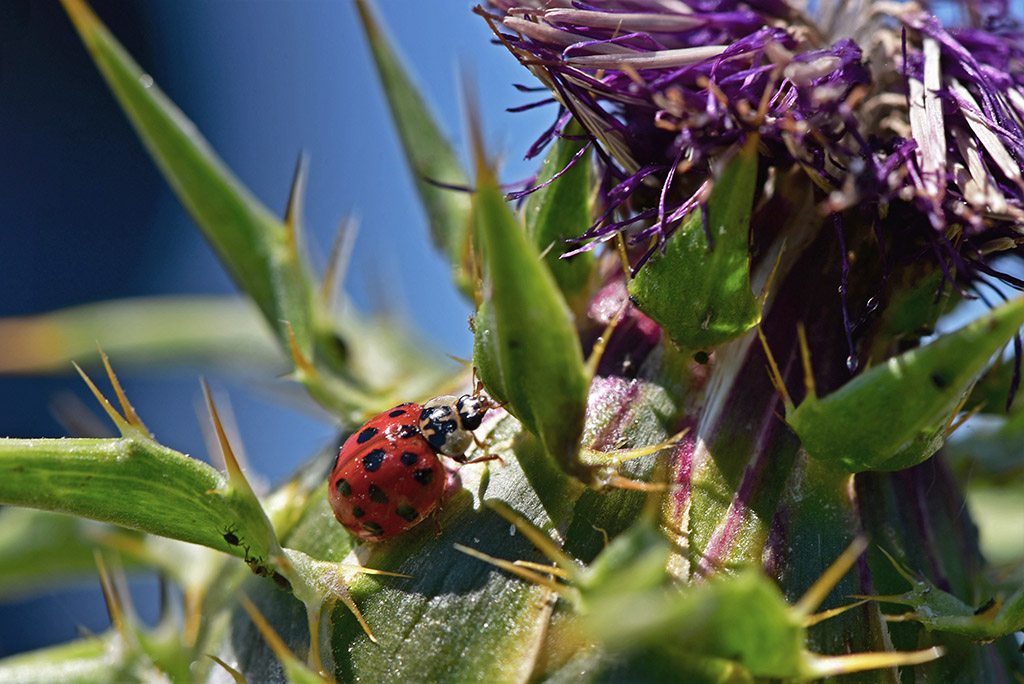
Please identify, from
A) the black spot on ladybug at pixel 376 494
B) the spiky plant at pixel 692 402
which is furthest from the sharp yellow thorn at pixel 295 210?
the black spot on ladybug at pixel 376 494

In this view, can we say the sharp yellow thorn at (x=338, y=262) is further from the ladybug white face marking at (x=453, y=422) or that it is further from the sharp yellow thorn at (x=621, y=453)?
the sharp yellow thorn at (x=621, y=453)

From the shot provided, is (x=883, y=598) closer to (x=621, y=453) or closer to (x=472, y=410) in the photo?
(x=621, y=453)

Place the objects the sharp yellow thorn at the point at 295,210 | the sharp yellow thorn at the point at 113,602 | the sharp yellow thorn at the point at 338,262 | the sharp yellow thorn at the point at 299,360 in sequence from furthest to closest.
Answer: the sharp yellow thorn at the point at 338,262 → the sharp yellow thorn at the point at 295,210 → the sharp yellow thorn at the point at 299,360 → the sharp yellow thorn at the point at 113,602

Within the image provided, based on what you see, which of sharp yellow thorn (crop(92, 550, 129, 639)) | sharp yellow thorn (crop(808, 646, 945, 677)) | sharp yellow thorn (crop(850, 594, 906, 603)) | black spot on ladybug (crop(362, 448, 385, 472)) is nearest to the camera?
sharp yellow thorn (crop(808, 646, 945, 677))

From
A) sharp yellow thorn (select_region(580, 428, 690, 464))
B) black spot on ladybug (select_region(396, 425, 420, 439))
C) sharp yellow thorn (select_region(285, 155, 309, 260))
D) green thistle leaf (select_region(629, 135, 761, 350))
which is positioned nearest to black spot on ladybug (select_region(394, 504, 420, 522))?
black spot on ladybug (select_region(396, 425, 420, 439))

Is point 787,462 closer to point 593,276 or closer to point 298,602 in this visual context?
point 593,276

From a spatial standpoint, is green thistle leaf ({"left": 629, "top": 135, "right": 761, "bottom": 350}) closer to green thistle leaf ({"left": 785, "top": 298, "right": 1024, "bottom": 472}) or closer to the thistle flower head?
the thistle flower head

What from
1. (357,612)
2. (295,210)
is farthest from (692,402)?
(295,210)
